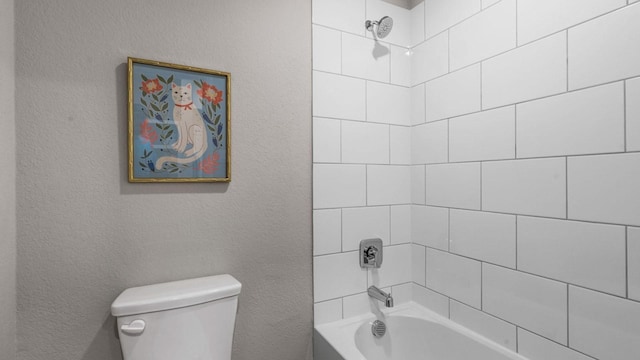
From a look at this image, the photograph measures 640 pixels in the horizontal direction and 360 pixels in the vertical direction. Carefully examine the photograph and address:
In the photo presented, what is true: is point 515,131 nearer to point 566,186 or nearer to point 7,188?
point 566,186

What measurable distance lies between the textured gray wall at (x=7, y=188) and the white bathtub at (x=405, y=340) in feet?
3.53

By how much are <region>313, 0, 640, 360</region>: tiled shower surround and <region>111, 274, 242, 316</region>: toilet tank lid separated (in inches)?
18.4

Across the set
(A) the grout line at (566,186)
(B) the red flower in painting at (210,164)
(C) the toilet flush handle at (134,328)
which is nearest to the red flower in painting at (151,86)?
(B) the red flower in painting at (210,164)

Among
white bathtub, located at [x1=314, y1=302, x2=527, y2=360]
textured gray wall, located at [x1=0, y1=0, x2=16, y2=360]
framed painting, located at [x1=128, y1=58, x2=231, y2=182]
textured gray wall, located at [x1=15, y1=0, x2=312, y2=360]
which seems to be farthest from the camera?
white bathtub, located at [x1=314, y1=302, x2=527, y2=360]

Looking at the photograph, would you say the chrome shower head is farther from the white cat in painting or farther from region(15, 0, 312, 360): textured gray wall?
the white cat in painting

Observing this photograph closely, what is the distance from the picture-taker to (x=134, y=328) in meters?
0.96

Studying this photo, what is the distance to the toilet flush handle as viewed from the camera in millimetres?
957

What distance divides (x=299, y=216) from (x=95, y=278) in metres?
0.78

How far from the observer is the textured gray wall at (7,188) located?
2.91 feet

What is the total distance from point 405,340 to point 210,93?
1474 millimetres

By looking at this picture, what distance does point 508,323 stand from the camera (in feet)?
3.94

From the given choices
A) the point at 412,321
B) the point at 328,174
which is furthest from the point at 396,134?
the point at 412,321

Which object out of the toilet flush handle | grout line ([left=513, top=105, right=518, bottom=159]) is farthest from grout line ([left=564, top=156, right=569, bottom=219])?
the toilet flush handle

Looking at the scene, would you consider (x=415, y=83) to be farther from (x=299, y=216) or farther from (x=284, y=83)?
(x=299, y=216)
